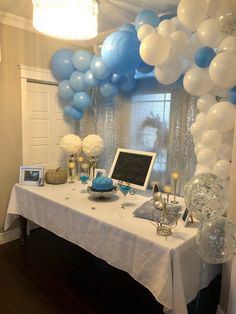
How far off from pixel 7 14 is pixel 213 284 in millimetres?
3152

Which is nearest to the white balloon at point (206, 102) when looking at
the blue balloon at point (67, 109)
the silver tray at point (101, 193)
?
the silver tray at point (101, 193)

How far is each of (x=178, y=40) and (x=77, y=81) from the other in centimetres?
130

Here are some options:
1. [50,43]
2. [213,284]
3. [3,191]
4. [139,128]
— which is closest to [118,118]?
[139,128]

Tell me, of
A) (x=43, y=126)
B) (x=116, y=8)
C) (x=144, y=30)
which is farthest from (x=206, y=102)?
(x=43, y=126)

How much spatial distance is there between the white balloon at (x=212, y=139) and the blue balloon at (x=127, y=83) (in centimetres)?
112

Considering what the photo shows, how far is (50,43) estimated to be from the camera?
297 centimetres

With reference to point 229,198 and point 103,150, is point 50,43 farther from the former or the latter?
point 229,198

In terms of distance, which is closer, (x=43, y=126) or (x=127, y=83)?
(x=127, y=83)

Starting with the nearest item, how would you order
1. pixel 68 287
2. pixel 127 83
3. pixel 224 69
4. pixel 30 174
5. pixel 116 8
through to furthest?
pixel 224 69, pixel 68 287, pixel 116 8, pixel 127 83, pixel 30 174

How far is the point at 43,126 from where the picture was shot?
10.00 feet

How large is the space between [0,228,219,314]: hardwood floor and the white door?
3.51 ft

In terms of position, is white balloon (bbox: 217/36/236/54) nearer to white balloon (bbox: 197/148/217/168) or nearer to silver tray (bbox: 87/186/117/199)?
white balloon (bbox: 197/148/217/168)

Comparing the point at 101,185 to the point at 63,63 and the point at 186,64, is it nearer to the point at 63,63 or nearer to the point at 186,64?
the point at 186,64

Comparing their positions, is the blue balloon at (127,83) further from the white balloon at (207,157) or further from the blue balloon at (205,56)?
the white balloon at (207,157)
